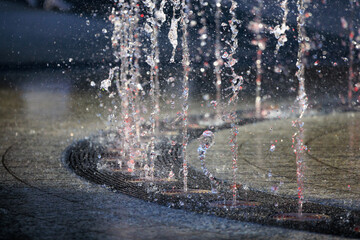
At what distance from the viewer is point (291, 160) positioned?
8461 millimetres

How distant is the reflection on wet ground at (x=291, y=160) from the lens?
650cm

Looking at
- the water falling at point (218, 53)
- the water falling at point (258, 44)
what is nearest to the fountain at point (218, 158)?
the water falling at point (258, 44)

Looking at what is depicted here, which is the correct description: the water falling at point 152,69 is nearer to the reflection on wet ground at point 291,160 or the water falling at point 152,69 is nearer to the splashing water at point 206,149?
the splashing water at point 206,149

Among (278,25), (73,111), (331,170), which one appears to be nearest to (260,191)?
(331,170)

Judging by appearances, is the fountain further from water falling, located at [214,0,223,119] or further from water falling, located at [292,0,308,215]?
water falling, located at [214,0,223,119]

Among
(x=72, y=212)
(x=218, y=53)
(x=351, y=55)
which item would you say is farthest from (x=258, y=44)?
(x=72, y=212)

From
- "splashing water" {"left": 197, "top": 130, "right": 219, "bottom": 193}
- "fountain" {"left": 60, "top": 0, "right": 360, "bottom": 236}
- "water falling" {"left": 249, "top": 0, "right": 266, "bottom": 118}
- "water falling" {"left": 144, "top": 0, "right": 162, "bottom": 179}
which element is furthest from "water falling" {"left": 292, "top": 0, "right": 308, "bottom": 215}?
"water falling" {"left": 249, "top": 0, "right": 266, "bottom": 118}

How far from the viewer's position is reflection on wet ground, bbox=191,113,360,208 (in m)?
6.50

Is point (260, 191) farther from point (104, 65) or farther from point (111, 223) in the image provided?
point (104, 65)

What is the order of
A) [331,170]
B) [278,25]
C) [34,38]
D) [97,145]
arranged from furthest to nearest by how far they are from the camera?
[34,38]
[278,25]
[97,145]
[331,170]

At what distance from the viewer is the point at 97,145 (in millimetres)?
10023

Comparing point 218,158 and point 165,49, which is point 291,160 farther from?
point 165,49

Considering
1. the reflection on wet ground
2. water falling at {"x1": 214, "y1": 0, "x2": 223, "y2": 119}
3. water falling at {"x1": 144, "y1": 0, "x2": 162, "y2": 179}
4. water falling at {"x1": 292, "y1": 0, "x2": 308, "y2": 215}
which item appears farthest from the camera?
water falling at {"x1": 214, "y1": 0, "x2": 223, "y2": 119}

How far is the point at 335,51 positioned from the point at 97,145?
17.8 m
